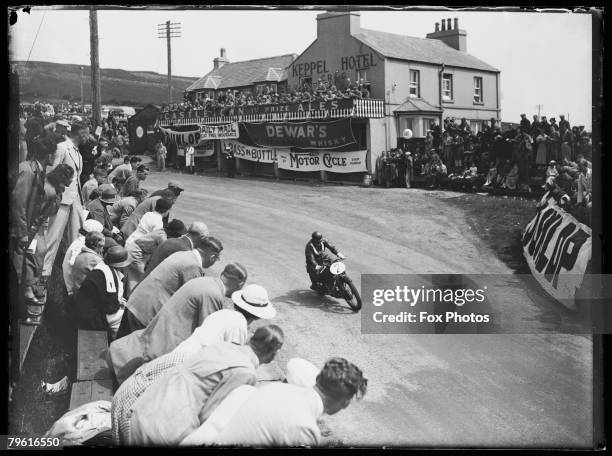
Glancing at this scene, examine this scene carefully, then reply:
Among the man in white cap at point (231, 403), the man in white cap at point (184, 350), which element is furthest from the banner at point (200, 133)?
the man in white cap at point (231, 403)

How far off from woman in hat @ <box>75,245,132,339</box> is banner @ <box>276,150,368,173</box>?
6.63 ft

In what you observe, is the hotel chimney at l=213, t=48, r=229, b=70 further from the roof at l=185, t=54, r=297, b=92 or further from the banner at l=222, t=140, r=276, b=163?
the banner at l=222, t=140, r=276, b=163

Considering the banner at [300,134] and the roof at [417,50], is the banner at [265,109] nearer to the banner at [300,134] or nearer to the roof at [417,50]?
the banner at [300,134]

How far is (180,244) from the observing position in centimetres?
613

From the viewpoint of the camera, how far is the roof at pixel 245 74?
6785 mm

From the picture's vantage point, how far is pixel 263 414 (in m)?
4.25

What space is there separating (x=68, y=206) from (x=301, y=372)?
2785 millimetres

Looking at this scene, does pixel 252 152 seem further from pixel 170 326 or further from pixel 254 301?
pixel 170 326

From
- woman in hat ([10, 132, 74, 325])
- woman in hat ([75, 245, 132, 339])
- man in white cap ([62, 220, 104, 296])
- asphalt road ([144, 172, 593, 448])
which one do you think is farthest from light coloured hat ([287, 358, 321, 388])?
woman in hat ([10, 132, 74, 325])

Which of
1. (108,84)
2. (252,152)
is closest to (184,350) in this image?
(252,152)

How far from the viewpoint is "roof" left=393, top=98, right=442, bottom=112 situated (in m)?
6.62

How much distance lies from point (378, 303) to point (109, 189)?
293 cm

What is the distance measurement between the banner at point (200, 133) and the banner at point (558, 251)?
3219 mm

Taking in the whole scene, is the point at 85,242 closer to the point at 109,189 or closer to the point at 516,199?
the point at 109,189
